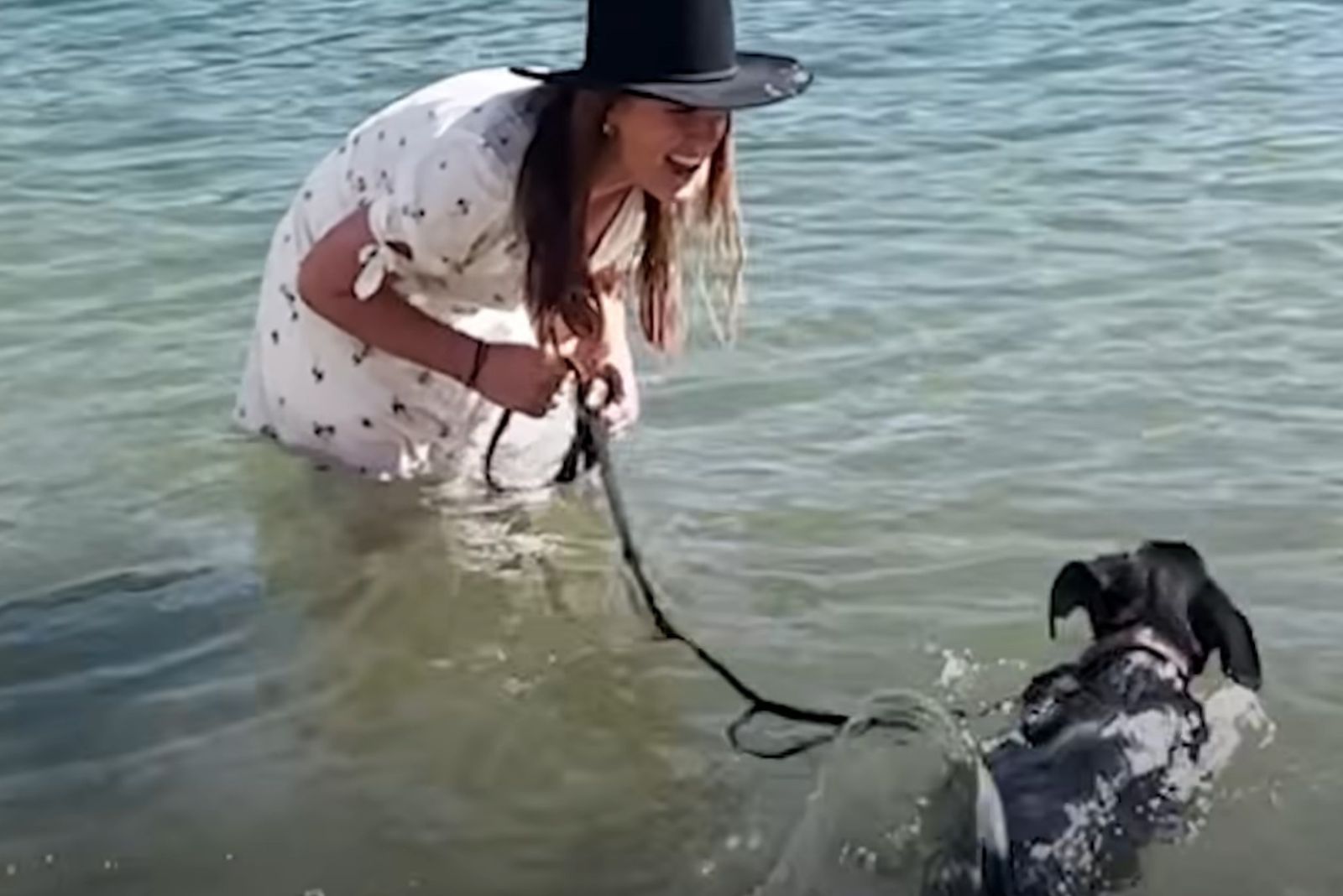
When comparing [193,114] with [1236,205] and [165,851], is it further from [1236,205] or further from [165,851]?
[165,851]

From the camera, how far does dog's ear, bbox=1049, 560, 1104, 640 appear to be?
4695 mm

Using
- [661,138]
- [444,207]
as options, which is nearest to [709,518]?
[444,207]

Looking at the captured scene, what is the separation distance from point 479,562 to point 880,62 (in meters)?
6.06

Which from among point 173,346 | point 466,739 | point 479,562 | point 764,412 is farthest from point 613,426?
point 173,346

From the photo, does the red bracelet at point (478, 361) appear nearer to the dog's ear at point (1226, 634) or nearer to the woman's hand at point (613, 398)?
the woman's hand at point (613, 398)

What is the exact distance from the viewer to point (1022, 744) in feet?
14.3

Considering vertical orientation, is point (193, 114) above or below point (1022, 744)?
below

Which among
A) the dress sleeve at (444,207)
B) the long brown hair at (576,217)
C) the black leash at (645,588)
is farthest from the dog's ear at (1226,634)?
the dress sleeve at (444,207)

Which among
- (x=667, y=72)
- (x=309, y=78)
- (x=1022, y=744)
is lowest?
(x=309, y=78)

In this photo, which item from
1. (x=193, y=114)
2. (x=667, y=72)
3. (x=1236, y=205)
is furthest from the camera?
(x=193, y=114)

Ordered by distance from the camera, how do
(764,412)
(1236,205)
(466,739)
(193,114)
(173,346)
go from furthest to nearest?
(193,114) < (1236,205) < (173,346) < (764,412) < (466,739)

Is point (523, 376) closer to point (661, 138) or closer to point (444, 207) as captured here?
point (444, 207)

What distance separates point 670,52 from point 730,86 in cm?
12

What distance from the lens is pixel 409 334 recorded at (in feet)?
16.2
